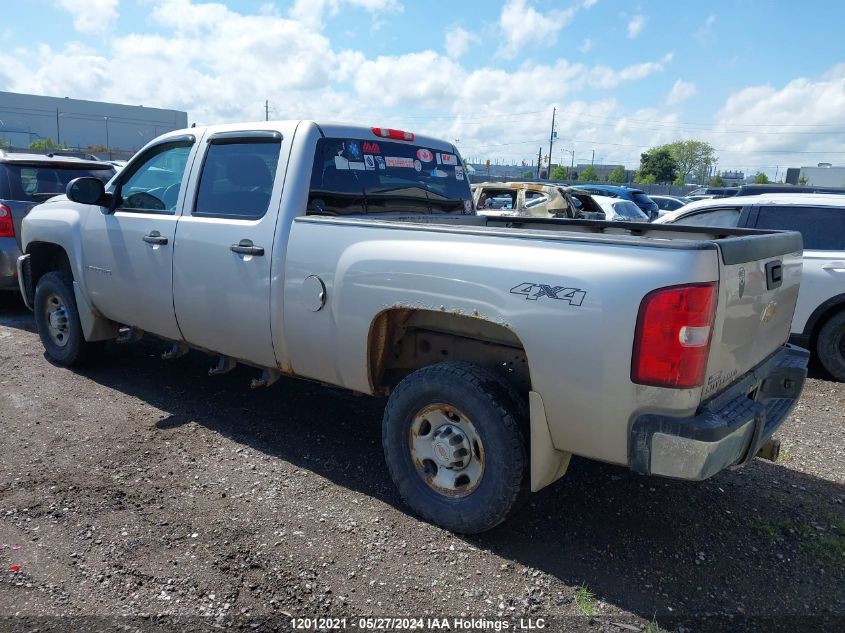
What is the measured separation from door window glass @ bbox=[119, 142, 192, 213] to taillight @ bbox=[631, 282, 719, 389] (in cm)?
333

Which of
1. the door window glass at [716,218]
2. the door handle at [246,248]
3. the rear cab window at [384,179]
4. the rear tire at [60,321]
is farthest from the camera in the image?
the door window glass at [716,218]

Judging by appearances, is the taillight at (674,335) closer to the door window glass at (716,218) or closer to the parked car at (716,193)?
the door window glass at (716,218)

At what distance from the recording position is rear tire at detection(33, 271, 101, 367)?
552cm

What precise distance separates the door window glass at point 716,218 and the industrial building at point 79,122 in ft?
289

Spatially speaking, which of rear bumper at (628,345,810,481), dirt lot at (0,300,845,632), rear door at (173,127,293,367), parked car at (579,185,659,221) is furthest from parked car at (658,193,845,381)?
parked car at (579,185,659,221)

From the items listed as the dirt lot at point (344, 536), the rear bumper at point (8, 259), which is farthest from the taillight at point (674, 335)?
the rear bumper at point (8, 259)

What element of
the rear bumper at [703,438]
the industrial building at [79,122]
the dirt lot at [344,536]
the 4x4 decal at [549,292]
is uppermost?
the industrial building at [79,122]

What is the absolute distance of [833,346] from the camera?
20.2 ft

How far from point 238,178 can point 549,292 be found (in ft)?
7.83

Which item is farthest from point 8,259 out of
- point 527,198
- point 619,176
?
point 619,176

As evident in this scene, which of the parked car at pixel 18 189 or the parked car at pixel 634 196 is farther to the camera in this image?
the parked car at pixel 634 196

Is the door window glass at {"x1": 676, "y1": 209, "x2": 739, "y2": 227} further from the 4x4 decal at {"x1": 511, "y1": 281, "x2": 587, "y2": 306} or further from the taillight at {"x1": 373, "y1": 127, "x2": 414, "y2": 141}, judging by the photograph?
the 4x4 decal at {"x1": 511, "y1": 281, "x2": 587, "y2": 306}

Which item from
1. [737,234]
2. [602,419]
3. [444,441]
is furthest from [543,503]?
[737,234]

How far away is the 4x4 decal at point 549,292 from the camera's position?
2742 mm
